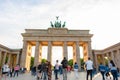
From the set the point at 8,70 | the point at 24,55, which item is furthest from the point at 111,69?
the point at 24,55

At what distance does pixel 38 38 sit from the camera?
46281 mm

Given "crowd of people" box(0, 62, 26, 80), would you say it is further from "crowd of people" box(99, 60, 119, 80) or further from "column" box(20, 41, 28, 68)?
"column" box(20, 41, 28, 68)

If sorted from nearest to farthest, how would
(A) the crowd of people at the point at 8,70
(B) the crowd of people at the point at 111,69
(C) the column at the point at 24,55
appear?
(B) the crowd of people at the point at 111,69 → (A) the crowd of people at the point at 8,70 → (C) the column at the point at 24,55

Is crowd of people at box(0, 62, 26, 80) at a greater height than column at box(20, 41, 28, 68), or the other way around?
column at box(20, 41, 28, 68)

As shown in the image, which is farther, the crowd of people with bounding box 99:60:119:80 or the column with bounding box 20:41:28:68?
the column with bounding box 20:41:28:68

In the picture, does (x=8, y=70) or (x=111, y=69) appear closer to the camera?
(x=111, y=69)

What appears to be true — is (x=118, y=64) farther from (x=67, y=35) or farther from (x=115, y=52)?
(x=67, y=35)

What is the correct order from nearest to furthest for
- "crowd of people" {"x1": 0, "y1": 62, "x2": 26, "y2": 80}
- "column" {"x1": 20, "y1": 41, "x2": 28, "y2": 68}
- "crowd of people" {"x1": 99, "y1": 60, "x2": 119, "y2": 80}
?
"crowd of people" {"x1": 99, "y1": 60, "x2": 119, "y2": 80} → "crowd of people" {"x1": 0, "y1": 62, "x2": 26, "y2": 80} → "column" {"x1": 20, "y1": 41, "x2": 28, "y2": 68}

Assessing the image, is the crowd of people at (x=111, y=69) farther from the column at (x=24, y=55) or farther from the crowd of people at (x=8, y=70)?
the column at (x=24, y=55)

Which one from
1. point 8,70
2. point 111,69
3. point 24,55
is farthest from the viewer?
point 24,55

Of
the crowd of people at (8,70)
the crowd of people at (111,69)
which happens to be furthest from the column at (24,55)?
the crowd of people at (111,69)

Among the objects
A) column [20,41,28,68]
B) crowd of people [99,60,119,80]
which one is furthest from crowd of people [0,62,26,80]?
column [20,41,28,68]

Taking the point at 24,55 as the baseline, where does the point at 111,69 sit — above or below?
below

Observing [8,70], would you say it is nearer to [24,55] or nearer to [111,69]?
[111,69]
